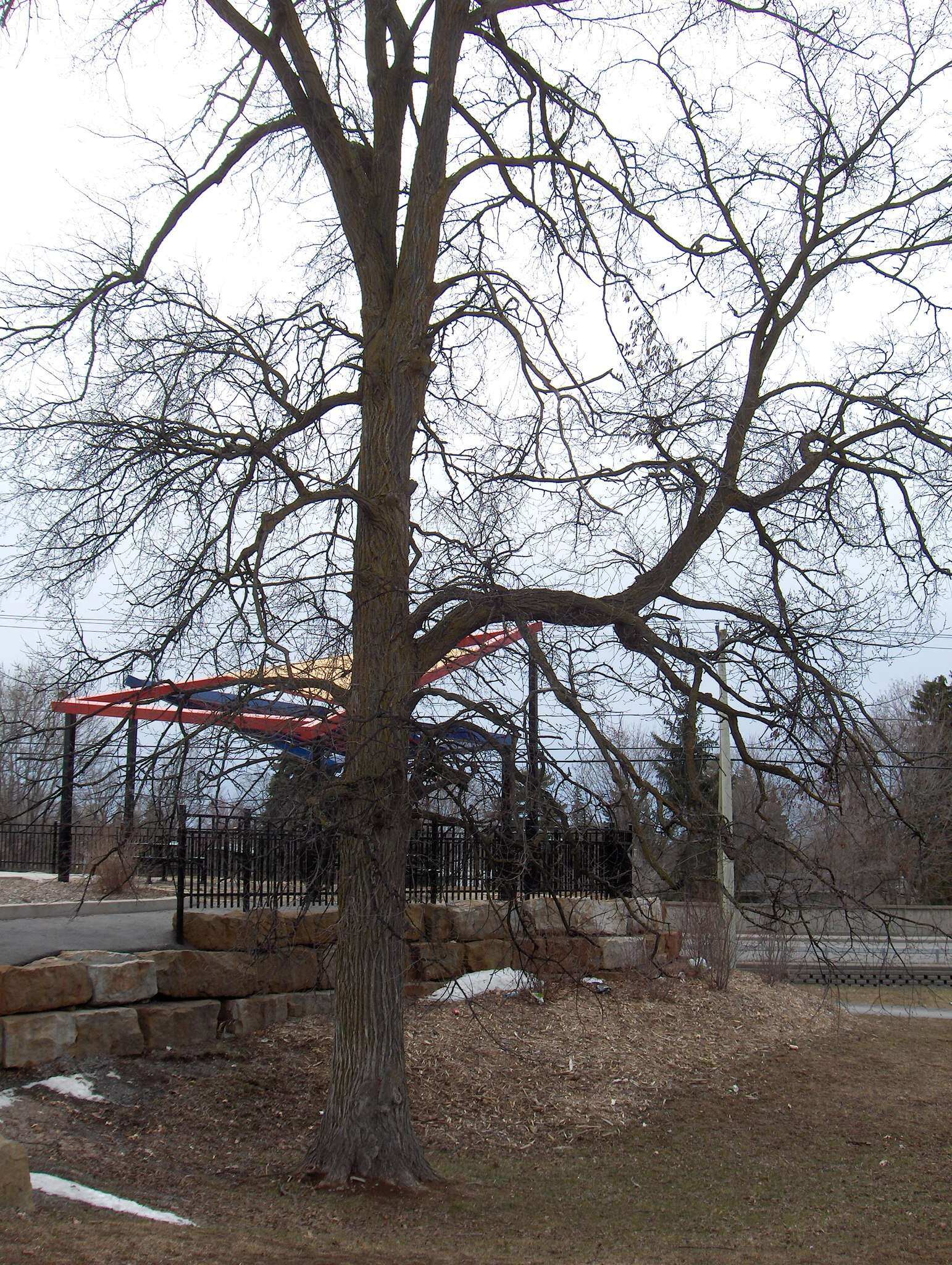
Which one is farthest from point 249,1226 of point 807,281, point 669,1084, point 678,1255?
point 807,281

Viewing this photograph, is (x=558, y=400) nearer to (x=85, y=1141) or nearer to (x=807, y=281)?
(x=807, y=281)

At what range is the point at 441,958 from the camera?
1109 cm

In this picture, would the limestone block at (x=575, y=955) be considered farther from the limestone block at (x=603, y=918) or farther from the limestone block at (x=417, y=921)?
the limestone block at (x=417, y=921)

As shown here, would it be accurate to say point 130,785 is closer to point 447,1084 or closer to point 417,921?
point 447,1084

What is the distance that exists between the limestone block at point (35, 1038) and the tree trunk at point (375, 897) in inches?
81.0

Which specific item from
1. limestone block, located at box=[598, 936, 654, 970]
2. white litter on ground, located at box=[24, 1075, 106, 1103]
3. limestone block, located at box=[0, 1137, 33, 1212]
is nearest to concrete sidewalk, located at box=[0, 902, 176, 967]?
white litter on ground, located at box=[24, 1075, 106, 1103]

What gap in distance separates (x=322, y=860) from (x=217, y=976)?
305 cm

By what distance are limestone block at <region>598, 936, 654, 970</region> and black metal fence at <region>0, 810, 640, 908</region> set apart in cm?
59

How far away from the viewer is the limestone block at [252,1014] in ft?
29.3

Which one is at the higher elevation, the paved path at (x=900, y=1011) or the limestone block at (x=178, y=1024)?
the limestone block at (x=178, y=1024)

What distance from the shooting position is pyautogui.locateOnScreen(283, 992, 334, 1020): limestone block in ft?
31.4

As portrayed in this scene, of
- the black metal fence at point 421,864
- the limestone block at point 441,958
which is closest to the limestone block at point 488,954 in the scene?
the limestone block at point 441,958

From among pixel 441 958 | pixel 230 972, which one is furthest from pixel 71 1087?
pixel 441 958

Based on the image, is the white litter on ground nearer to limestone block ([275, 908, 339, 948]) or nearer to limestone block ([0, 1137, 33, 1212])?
limestone block ([0, 1137, 33, 1212])
